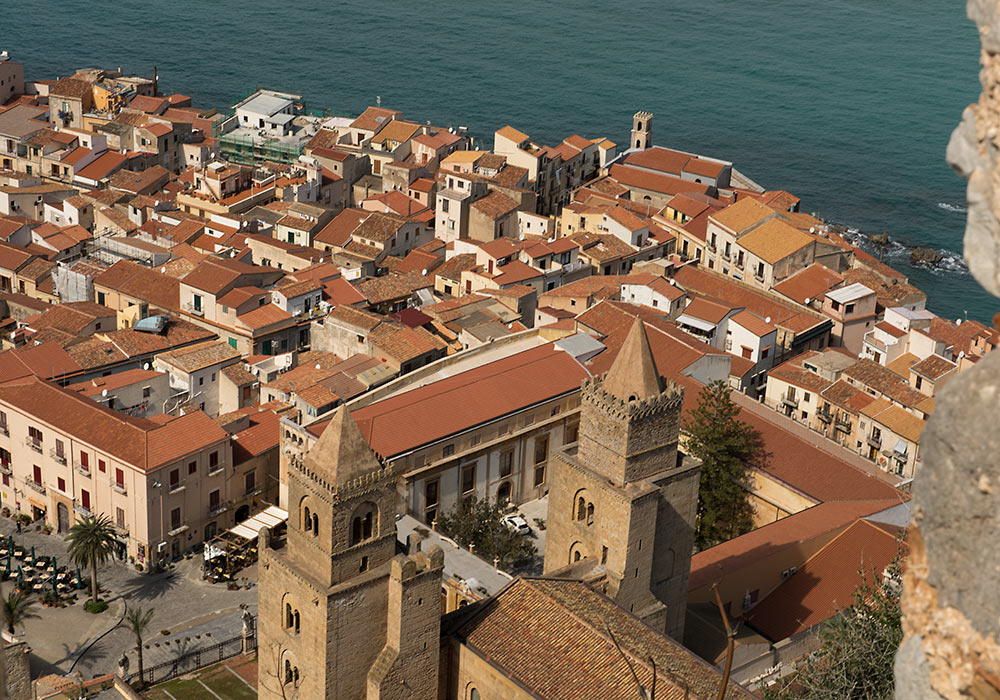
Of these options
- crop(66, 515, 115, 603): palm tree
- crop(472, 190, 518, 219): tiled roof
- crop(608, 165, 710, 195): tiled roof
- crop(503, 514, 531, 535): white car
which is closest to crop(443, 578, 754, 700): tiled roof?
crop(503, 514, 531, 535): white car

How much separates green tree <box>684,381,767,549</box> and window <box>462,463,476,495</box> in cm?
873

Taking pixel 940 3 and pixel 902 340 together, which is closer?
pixel 902 340

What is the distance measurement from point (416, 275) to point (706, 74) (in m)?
Result: 80.9

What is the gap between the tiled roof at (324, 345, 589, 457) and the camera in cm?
5047

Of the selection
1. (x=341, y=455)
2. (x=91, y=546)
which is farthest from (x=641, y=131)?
(x=341, y=455)

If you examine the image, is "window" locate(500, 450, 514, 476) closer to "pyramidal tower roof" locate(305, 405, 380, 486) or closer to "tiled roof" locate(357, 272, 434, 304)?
"tiled roof" locate(357, 272, 434, 304)

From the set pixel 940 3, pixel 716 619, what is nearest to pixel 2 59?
pixel 716 619

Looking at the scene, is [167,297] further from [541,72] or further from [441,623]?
[541,72]

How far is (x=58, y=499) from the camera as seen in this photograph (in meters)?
53.3

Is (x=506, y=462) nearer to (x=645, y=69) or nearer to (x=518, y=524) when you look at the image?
(x=518, y=524)

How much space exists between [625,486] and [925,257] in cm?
6684

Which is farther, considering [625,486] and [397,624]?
[625,486]

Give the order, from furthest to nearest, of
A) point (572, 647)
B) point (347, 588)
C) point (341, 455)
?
point (572, 647), point (347, 588), point (341, 455)

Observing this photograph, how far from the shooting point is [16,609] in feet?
139
